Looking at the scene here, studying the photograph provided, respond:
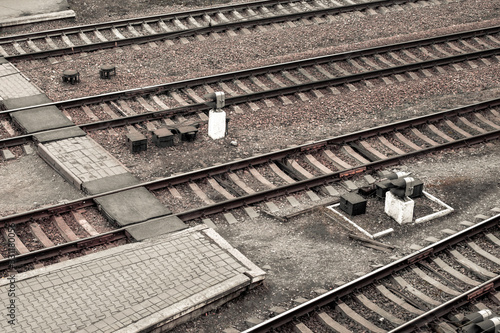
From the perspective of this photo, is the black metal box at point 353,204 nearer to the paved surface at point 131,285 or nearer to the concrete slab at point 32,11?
the paved surface at point 131,285

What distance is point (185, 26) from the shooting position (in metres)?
21.7

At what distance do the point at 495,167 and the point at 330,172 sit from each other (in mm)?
3592

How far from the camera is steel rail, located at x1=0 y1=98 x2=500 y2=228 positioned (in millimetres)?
12859

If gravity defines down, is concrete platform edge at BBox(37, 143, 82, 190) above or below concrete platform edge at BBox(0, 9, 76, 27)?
below

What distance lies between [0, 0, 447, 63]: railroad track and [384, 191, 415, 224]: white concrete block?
9427 mm

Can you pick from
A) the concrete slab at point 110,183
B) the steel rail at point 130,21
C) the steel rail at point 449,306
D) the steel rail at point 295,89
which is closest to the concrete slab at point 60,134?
the steel rail at point 295,89

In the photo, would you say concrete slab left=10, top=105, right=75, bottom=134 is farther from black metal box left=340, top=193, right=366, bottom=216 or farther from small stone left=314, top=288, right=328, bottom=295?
small stone left=314, top=288, right=328, bottom=295

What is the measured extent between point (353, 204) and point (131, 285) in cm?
444

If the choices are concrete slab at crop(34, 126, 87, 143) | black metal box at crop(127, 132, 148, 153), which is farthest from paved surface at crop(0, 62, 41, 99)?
black metal box at crop(127, 132, 148, 153)

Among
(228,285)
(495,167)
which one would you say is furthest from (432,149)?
(228,285)

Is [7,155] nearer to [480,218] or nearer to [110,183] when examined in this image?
[110,183]

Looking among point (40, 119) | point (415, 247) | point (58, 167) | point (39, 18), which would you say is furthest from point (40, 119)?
point (415, 247)

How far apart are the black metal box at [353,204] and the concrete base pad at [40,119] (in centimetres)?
623

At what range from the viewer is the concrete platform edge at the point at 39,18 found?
21156mm
